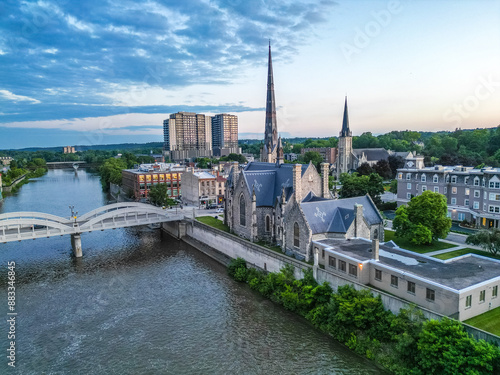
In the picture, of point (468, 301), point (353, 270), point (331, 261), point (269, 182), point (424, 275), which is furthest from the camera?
point (269, 182)

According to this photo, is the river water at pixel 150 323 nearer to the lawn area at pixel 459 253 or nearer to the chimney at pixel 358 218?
the chimney at pixel 358 218

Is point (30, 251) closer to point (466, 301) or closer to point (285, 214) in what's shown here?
point (285, 214)

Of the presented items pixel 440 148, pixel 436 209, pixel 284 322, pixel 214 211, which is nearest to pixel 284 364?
pixel 284 322

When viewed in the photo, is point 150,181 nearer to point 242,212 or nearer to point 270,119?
point 270,119

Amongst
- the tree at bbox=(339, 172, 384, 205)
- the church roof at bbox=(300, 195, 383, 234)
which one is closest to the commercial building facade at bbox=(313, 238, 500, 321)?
the church roof at bbox=(300, 195, 383, 234)

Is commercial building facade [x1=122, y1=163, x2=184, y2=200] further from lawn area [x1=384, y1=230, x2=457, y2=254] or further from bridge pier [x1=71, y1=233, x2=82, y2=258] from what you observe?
lawn area [x1=384, y1=230, x2=457, y2=254]

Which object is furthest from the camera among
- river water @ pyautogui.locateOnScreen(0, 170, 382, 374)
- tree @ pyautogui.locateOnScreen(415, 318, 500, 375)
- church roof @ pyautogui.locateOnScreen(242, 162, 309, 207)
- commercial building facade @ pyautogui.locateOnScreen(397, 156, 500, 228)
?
commercial building facade @ pyautogui.locateOnScreen(397, 156, 500, 228)

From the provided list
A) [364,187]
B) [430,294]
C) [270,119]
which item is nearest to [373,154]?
[364,187]
